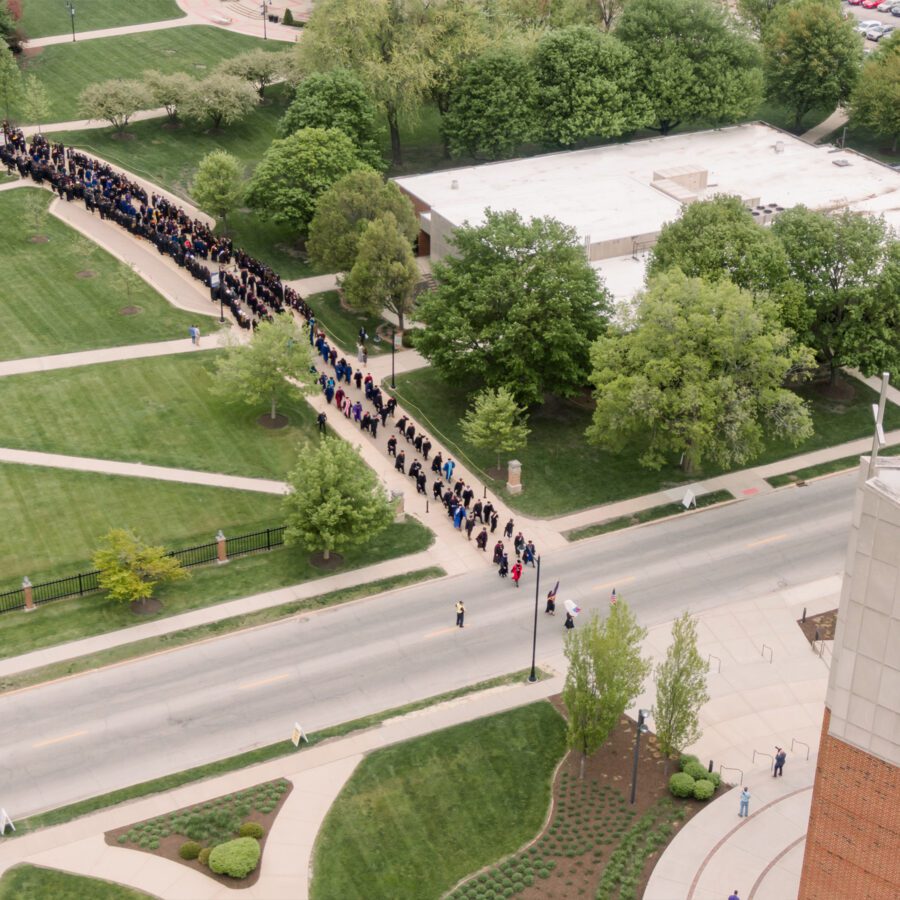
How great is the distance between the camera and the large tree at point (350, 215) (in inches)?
2857

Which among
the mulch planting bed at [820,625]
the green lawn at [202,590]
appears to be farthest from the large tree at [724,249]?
the green lawn at [202,590]

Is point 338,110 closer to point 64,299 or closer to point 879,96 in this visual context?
point 64,299

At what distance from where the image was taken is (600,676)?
43094 millimetres

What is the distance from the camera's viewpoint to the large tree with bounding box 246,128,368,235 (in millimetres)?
77438

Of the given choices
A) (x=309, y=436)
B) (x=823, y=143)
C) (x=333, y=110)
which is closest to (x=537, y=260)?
(x=309, y=436)

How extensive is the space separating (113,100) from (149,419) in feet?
114

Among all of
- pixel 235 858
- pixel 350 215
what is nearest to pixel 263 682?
pixel 235 858

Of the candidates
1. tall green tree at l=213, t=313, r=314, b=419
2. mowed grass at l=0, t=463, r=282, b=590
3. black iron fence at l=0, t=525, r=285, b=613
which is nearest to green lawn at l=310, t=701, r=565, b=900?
black iron fence at l=0, t=525, r=285, b=613

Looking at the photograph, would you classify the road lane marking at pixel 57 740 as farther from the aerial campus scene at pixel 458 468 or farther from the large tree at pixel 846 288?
the large tree at pixel 846 288

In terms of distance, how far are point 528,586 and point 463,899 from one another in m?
15.8

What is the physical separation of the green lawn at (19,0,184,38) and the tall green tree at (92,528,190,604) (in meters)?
67.1

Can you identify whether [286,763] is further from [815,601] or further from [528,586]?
[815,601]

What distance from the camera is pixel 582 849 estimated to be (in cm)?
4197

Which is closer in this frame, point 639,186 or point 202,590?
point 202,590
